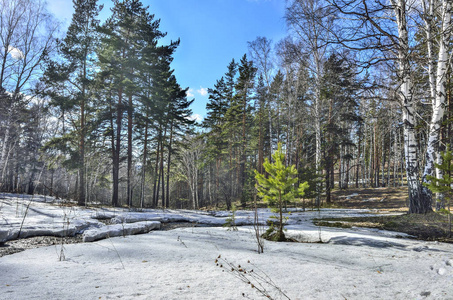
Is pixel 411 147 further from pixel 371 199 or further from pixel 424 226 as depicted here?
pixel 371 199

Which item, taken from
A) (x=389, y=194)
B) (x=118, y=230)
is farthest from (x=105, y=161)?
(x=389, y=194)

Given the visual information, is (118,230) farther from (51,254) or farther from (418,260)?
(418,260)

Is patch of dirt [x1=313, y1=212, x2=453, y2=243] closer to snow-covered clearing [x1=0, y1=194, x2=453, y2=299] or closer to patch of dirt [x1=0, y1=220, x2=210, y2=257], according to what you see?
snow-covered clearing [x1=0, y1=194, x2=453, y2=299]

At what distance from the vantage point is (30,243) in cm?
478

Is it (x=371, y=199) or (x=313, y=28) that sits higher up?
(x=313, y=28)

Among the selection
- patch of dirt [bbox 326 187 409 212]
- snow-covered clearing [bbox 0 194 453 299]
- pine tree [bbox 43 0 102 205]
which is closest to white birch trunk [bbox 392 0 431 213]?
snow-covered clearing [bbox 0 194 453 299]

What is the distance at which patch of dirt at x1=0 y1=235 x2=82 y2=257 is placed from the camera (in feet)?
13.5

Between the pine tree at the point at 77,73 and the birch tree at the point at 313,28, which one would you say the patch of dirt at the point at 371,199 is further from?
the pine tree at the point at 77,73

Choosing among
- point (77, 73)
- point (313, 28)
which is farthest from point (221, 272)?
point (77, 73)

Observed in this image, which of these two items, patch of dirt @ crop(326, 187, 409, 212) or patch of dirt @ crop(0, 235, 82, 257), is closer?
patch of dirt @ crop(0, 235, 82, 257)

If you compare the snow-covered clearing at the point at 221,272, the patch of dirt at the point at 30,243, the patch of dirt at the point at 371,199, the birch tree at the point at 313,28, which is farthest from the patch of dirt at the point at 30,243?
the patch of dirt at the point at 371,199

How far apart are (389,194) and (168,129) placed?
64.1ft

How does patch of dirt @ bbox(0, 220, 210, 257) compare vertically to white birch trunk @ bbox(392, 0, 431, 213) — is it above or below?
below

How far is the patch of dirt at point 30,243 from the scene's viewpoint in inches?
162
